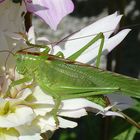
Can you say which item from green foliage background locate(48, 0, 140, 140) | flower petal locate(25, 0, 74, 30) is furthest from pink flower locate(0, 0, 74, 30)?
green foliage background locate(48, 0, 140, 140)

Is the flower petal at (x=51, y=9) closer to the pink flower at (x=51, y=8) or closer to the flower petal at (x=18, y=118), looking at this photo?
the pink flower at (x=51, y=8)

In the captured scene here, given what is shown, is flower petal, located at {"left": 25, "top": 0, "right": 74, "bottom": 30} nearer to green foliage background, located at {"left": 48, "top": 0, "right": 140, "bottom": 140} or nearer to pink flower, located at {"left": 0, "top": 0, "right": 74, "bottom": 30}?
pink flower, located at {"left": 0, "top": 0, "right": 74, "bottom": 30}

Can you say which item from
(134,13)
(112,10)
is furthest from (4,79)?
(134,13)

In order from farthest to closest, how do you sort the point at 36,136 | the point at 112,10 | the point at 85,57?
1. the point at 112,10
2. the point at 85,57
3. the point at 36,136

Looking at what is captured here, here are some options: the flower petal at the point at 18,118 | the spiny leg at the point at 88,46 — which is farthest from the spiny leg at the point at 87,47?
the flower petal at the point at 18,118

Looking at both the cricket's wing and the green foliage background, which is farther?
the green foliage background

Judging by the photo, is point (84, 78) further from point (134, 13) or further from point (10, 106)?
point (134, 13)
